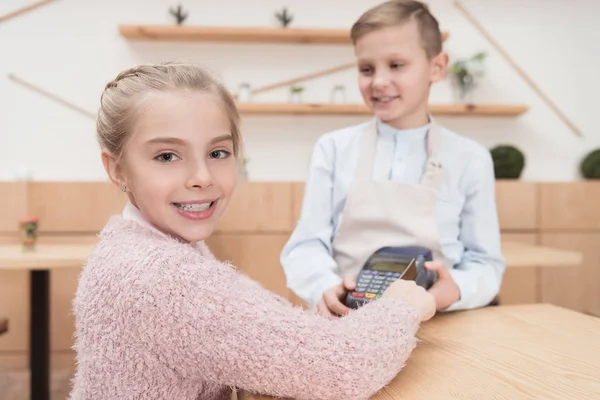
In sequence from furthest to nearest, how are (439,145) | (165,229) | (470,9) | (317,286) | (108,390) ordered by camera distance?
(470,9)
(439,145)
(317,286)
(165,229)
(108,390)

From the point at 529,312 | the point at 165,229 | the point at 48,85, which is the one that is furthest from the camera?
the point at 48,85

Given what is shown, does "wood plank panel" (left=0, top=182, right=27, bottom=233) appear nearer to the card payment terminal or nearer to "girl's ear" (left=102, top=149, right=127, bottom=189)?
"girl's ear" (left=102, top=149, right=127, bottom=189)

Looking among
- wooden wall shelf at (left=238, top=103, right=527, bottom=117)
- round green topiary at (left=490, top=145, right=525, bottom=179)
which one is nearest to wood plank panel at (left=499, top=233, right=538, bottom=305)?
round green topiary at (left=490, top=145, right=525, bottom=179)

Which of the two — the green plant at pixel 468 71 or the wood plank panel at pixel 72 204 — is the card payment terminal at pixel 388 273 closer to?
the wood plank panel at pixel 72 204

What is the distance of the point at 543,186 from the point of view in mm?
3322

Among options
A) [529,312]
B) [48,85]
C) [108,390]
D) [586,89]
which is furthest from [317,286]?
[586,89]

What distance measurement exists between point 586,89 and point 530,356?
3.72 metres

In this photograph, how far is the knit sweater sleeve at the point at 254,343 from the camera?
0.59m

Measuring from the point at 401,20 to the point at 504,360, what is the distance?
2.54 ft

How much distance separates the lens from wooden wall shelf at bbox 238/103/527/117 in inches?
136

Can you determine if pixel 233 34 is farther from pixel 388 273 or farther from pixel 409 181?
pixel 388 273

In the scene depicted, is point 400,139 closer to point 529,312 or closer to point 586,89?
point 529,312

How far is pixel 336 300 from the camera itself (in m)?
0.87

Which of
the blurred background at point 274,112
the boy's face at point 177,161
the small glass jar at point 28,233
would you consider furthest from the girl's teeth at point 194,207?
the blurred background at point 274,112
